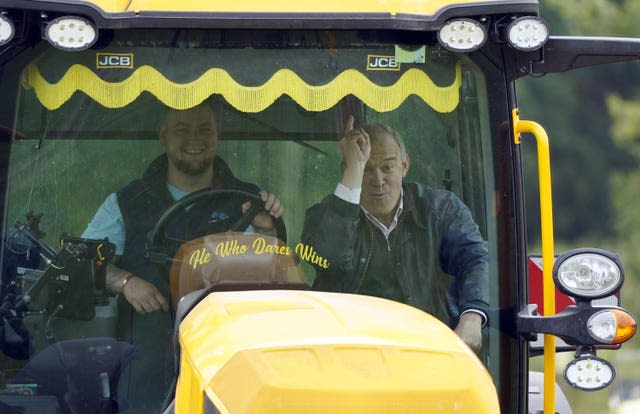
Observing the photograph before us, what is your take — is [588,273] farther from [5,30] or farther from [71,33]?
[5,30]

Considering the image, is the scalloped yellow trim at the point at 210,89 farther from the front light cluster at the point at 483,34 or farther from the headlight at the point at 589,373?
the headlight at the point at 589,373

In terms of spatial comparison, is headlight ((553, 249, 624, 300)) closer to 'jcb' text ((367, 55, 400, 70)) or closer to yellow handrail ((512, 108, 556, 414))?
yellow handrail ((512, 108, 556, 414))

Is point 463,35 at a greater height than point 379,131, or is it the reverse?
point 463,35

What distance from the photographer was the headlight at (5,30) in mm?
3988

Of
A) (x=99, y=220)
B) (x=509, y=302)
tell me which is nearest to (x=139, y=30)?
(x=99, y=220)

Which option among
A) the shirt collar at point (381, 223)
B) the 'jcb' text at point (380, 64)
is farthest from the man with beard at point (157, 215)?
the 'jcb' text at point (380, 64)

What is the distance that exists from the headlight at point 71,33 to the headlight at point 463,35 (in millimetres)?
1092

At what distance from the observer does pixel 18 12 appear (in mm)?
4008

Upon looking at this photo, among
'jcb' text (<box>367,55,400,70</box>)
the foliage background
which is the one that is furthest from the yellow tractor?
the foliage background

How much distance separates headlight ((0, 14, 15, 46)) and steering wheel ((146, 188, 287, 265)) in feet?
2.41

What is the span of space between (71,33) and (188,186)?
2.02 feet

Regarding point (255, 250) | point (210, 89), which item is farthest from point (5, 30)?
point (255, 250)

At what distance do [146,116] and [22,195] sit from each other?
1.56 feet

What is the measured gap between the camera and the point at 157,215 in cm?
423
